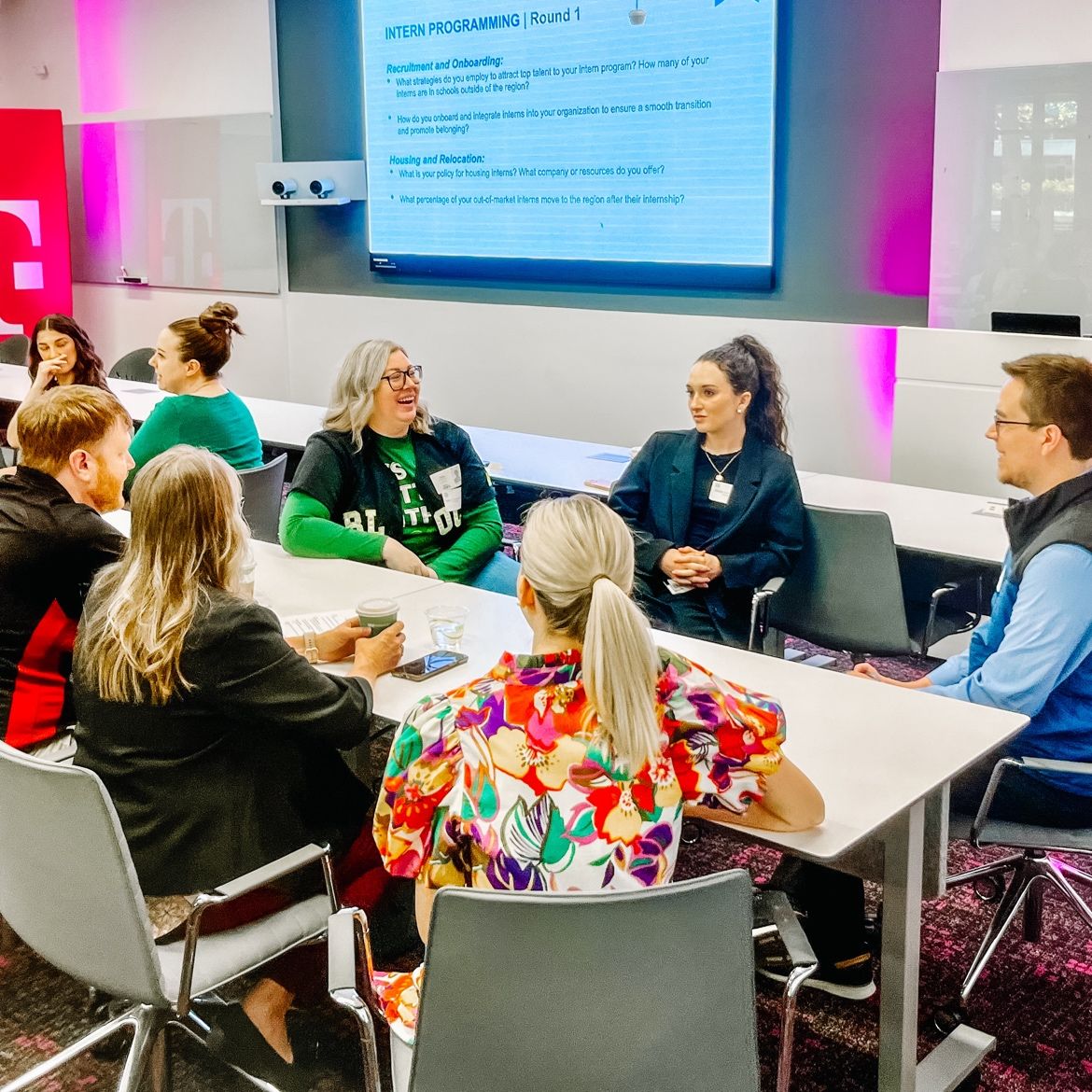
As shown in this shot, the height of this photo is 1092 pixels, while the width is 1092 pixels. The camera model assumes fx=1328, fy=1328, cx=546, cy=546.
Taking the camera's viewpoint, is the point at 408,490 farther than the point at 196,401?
No

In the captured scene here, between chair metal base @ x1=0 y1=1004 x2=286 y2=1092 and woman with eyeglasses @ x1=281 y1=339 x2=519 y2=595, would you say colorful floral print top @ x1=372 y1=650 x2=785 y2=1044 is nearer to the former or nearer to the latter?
chair metal base @ x1=0 y1=1004 x2=286 y2=1092

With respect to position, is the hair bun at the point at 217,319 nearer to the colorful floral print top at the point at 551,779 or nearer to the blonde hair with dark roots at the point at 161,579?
the blonde hair with dark roots at the point at 161,579

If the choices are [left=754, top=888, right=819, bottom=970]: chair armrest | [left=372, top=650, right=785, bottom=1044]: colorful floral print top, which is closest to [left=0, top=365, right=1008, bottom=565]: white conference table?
[left=754, top=888, right=819, bottom=970]: chair armrest

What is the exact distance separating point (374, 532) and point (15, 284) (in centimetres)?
644

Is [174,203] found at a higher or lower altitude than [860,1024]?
higher

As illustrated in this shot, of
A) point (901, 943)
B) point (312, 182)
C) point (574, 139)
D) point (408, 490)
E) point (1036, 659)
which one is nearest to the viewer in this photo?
point (901, 943)

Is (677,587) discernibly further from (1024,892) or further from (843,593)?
(1024,892)

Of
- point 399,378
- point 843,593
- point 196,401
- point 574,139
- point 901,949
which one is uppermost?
point 574,139

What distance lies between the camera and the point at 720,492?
368cm

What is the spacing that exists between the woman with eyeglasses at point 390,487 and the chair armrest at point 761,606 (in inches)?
28.2

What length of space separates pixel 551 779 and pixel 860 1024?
132cm

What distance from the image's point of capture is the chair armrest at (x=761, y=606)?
3490 mm

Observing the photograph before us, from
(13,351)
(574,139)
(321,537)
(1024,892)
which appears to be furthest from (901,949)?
(13,351)

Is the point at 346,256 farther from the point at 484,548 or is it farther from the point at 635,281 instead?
the point at 484,548
